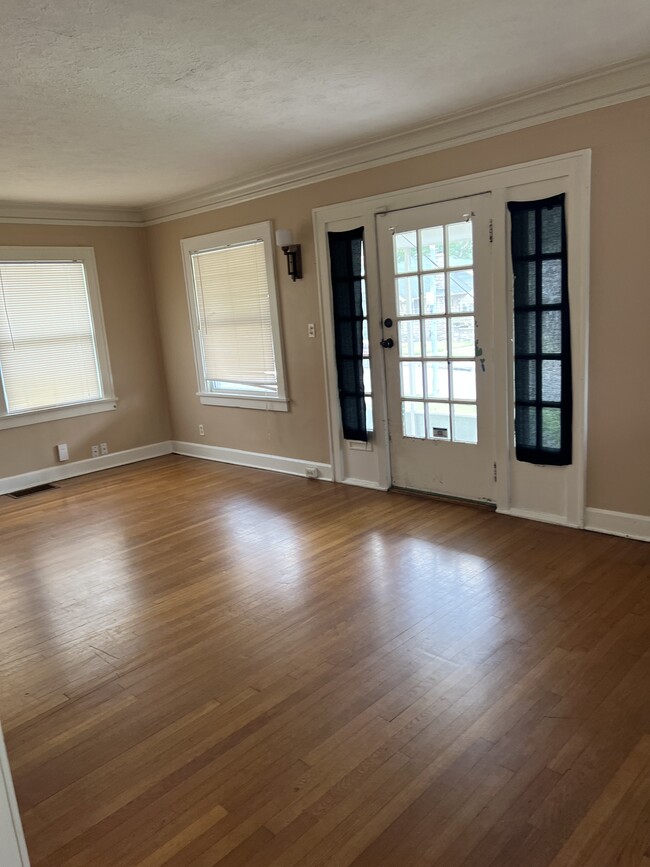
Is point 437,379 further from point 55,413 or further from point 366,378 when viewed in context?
point 55,413

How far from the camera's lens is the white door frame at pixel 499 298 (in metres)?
3.46

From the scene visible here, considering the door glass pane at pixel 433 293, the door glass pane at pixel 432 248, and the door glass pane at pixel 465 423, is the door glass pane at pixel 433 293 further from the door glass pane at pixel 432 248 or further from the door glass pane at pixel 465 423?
the door glass pane at pixel 465 423

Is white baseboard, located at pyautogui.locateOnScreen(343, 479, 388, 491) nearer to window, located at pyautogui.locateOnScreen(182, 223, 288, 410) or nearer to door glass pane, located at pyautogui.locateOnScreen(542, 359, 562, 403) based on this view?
window, located at pyautogui.locateOnScreen(182, 223, 288, 410)

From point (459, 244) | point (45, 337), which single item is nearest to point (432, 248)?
point (459, 244)

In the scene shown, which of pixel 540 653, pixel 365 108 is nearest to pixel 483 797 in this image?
pixel 540 653

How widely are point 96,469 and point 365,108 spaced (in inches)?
167

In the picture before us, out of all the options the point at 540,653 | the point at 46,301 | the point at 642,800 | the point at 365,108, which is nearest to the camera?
the point at 642,800

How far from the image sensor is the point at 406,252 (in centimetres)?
429

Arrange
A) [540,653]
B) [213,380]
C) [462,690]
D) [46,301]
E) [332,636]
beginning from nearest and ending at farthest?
[462,690]
[540,653]
[332,636]
[46,301]
[213,380]

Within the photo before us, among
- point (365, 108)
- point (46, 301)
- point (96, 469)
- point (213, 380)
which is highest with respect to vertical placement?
point (365, 108)

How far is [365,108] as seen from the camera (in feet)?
11.6

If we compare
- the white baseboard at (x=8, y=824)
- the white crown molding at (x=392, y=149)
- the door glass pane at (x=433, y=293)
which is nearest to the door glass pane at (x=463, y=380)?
the door glass pane at (x=433, y=293)

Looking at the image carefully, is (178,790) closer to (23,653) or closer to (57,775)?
(57,775)

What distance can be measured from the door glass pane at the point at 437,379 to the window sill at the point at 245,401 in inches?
59.1
